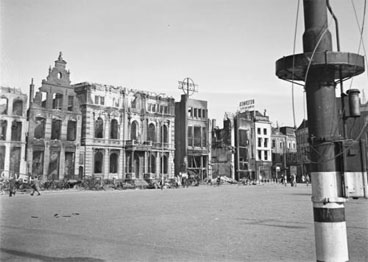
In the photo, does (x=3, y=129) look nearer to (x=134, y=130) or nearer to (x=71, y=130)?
(x=71, y=130)

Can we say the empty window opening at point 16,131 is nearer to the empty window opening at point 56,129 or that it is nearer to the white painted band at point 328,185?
the empty window opening at point 56,129

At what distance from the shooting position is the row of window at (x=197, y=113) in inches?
2618

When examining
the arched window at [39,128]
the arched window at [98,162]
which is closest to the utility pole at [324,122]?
the arched window at [39,128]


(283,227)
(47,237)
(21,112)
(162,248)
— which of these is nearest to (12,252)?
(47,237)

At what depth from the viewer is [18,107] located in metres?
44.0

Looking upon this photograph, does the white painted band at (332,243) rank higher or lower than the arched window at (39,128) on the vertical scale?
lower

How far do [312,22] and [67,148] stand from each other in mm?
46816

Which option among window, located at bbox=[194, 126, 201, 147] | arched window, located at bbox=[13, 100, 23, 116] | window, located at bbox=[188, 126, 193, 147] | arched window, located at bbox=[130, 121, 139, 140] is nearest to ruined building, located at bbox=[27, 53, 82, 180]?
arched window, located at bbox=[13, 100, 23, 116]

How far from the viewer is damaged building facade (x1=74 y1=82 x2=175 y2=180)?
50906 millimetres

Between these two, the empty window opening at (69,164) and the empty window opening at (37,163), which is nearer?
the empty window opening at (37,163)

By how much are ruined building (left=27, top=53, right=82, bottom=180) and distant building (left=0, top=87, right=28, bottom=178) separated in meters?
0.86

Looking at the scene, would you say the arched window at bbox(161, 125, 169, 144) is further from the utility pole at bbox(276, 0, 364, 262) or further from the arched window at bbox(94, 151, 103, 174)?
the utility pole at bbox(276, 0, 364, 262)

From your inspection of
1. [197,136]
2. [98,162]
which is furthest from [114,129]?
[197,136]

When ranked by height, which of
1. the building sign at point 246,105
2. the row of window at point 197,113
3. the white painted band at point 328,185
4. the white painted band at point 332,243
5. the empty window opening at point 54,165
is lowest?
the white painted band at point 332,243
